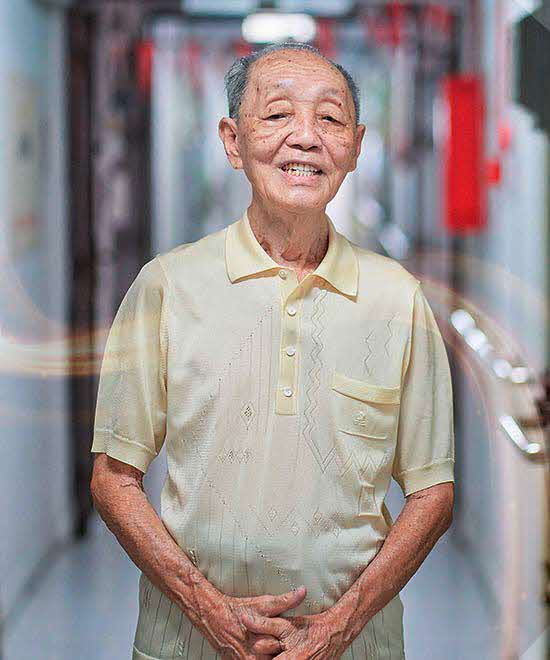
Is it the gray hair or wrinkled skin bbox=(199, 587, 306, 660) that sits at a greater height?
the gray hair

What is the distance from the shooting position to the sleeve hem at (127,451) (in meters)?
0.98

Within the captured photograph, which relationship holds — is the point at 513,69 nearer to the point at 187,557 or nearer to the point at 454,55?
the point at 454,55

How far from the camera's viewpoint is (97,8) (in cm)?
140

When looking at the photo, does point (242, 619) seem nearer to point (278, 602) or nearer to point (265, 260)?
point (278, 602)

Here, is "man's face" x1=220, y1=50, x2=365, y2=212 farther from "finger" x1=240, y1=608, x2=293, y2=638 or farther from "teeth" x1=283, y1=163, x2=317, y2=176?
"finger" x1=240, y1=608, x2=293, y2=638

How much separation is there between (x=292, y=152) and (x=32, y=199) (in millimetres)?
499

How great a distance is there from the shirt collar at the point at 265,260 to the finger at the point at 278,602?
280 millimetres

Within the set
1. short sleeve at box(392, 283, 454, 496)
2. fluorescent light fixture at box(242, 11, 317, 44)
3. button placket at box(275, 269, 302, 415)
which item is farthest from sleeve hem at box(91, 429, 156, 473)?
fluorescent light fixture at box(242, 11, 317, 44)

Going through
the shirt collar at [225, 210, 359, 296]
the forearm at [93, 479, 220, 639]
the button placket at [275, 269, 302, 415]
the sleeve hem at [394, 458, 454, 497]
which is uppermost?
the shirt collar at [225, 210, 359, 296]

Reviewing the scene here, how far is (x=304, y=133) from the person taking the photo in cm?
92

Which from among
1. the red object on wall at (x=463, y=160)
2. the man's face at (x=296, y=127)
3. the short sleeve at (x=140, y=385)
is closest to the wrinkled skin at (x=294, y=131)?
the man's face at (x=296, y=127)

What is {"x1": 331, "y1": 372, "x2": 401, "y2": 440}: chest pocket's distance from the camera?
38.0 inches

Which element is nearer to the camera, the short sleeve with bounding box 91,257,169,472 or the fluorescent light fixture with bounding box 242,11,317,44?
the short sleeve with bounding box 91,257,169,472

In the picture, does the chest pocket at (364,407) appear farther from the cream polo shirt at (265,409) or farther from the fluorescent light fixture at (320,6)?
the fluorescent light fixture at (320,6)
